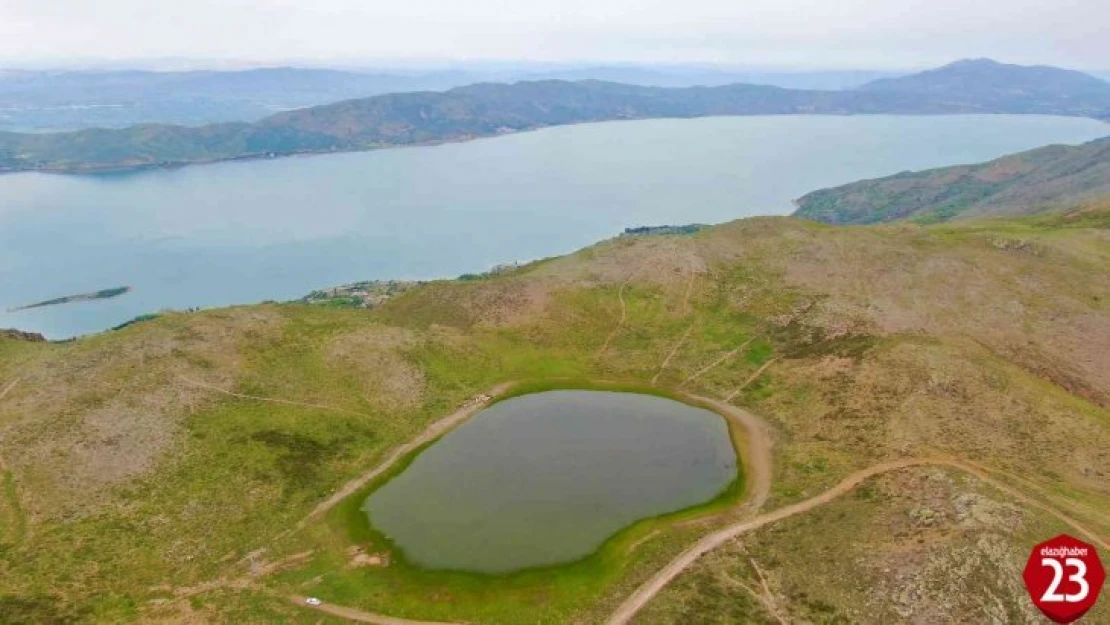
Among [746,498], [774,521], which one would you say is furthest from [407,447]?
[774,521]

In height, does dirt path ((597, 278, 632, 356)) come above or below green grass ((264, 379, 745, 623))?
above

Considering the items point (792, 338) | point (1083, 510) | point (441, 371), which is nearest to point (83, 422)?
point (441, 371)

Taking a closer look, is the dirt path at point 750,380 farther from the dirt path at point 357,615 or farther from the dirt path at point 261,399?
the dirt path at point 357,615

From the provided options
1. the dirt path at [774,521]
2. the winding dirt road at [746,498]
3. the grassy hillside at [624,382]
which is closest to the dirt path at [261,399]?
the grassy hillside at [624,382]

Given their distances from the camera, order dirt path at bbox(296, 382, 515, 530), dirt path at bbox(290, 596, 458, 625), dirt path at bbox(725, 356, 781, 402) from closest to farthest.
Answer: dirt path at bbox(290, 596, 458, 625) < dirt path at bbox(296, 382, 515, 530) < dirt path at bbox(725, 356, 781, 402)

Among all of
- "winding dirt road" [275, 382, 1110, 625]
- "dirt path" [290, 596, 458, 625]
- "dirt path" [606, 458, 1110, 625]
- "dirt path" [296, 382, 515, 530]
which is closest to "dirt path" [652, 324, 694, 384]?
"winding dirt road" [275, 382, 1110, 625]

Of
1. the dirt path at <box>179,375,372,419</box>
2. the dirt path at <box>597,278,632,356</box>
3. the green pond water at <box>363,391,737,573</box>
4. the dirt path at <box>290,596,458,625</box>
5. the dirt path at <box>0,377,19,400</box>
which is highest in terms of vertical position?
the dirt path at <box>597,278,632,356</box>

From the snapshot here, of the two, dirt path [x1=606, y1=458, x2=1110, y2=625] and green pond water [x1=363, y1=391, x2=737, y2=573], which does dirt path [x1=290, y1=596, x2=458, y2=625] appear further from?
dirt path [x1=606, y1=458, x2=1110, y2=625]
